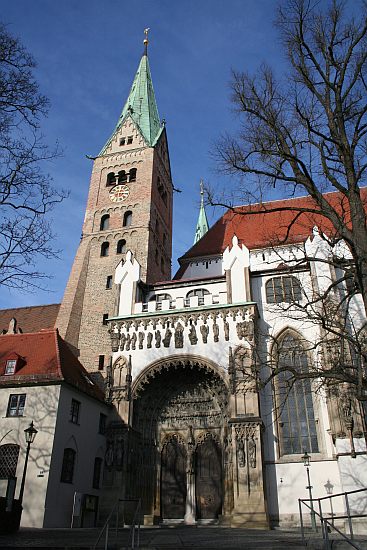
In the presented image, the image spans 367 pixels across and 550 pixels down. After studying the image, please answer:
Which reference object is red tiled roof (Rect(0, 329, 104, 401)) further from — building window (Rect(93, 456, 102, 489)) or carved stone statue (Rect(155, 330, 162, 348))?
carved stone statue (Rect(155, 330, 162, 348))

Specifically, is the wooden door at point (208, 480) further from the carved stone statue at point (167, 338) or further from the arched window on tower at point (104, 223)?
the arched window on tower at point (104, 223)

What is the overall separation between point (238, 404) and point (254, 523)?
4373mm

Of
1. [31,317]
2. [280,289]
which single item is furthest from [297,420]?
[31,317]

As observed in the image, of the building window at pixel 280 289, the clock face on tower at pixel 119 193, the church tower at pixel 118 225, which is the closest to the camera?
the building window at pixel 280 289

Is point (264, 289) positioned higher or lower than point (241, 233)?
lower

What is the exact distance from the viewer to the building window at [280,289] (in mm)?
22484

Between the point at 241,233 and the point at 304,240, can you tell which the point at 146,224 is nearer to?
the point at 241,233

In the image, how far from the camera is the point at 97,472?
2042 cm

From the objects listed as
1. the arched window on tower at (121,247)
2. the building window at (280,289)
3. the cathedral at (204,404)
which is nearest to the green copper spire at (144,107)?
the arched window on tower at (121,247)

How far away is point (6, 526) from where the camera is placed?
42.7ft

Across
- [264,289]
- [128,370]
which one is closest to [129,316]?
[128,370]

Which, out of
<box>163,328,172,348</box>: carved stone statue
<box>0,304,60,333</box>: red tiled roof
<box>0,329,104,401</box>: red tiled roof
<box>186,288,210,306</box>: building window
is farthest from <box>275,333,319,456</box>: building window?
<box>0,304,60,333</box>: red tiled roof

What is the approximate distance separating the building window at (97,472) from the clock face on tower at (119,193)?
18.9 m

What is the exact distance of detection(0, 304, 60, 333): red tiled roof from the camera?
30.8 meters
